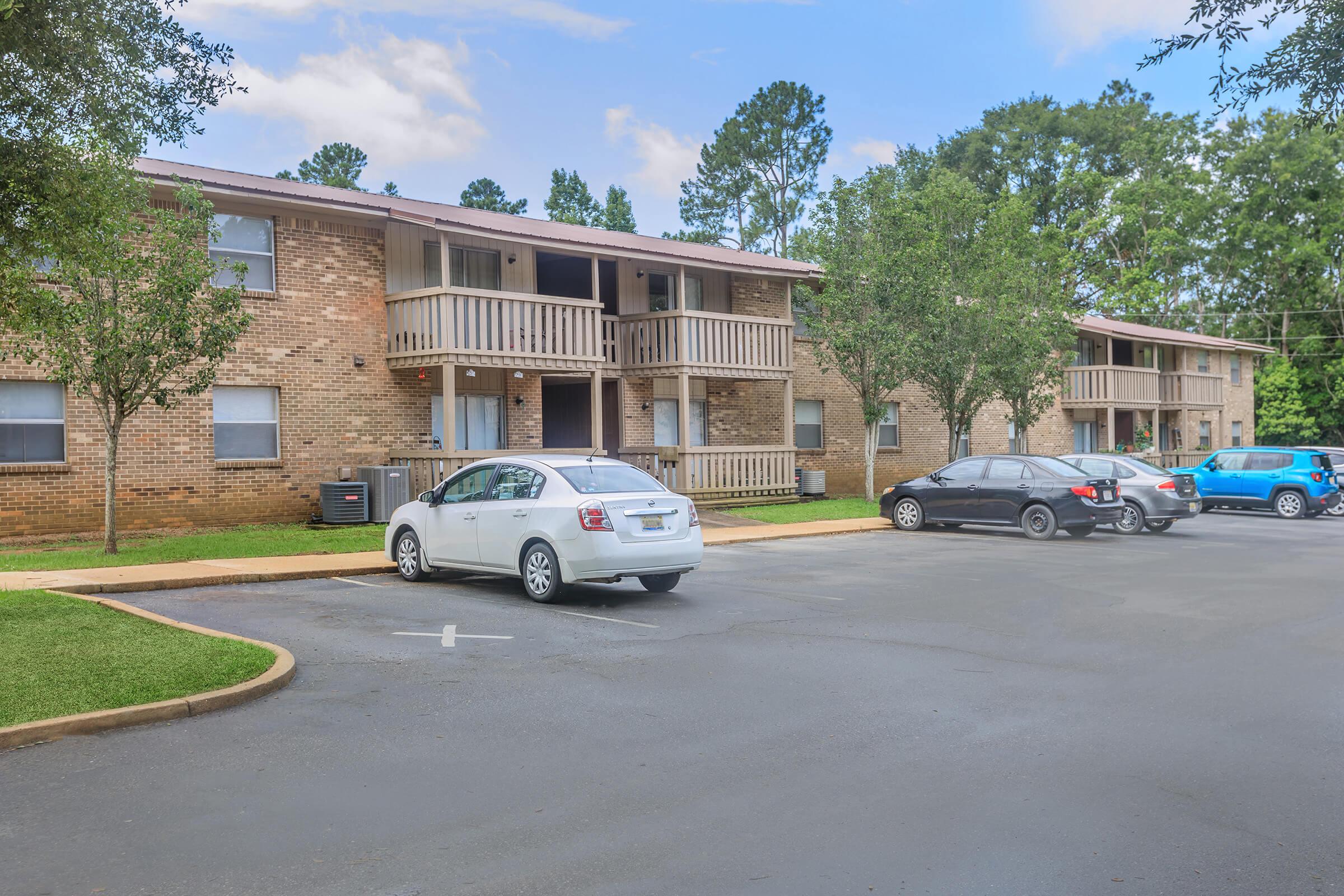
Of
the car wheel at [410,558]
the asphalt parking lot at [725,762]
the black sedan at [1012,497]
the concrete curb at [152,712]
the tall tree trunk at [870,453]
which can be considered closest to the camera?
the asphalt parking lot at [725,762]

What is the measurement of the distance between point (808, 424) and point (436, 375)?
1153 cm

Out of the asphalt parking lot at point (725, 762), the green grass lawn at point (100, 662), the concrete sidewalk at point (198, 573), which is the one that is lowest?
the asphalt parking lot at point (725, 762)

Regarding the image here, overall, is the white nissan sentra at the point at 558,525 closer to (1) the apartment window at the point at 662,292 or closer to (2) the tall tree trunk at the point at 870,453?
(1) the apartment window at the point at 662,292

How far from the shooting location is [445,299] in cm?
2067

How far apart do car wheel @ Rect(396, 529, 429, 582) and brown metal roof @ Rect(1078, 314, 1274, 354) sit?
103 feet

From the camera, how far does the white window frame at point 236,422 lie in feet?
64.4

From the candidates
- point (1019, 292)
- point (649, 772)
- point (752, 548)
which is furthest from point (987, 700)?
point (1019, 292)

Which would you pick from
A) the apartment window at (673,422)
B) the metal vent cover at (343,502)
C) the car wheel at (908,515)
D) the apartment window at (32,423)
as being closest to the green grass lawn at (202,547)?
the metal vent cover at (343,502)

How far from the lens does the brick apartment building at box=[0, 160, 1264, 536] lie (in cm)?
1873

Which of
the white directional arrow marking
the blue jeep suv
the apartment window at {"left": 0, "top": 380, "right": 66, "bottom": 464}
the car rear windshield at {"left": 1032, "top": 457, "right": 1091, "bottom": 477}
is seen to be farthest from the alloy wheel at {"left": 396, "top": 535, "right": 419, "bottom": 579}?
the blue jeep suv

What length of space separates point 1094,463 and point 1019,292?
8976mm

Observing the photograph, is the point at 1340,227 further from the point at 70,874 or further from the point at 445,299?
the point at 70,874

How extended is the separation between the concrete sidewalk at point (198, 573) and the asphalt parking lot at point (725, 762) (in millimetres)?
1914

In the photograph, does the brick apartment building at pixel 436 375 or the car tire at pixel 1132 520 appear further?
the car tire at pixel 1132 520
